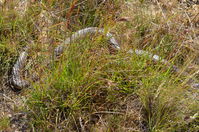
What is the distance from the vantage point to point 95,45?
3.27 m

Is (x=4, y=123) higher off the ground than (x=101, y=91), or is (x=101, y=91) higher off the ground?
(x=101, y=91)

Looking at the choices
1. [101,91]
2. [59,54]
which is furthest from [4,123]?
[101,91]

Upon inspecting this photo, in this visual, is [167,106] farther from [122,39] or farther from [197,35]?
[197,35]

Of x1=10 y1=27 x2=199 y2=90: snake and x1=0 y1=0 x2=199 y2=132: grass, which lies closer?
x1=0 y1=0 x2=199 y2=132: grass

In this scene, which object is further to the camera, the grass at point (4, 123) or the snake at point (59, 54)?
the snake at point (59, 54)

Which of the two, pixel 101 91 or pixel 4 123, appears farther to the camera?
pixel 101 91

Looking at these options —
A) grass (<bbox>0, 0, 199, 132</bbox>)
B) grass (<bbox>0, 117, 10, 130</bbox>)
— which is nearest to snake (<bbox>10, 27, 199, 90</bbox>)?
grass (<bbox>0, 0, 199, 132</bbox>)

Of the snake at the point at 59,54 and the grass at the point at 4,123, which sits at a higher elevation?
the snake at the point at 59,54

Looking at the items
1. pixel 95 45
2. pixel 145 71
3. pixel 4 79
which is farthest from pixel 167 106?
pixel 4 79

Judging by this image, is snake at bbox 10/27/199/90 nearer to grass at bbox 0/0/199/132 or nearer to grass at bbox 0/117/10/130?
grass at bbox 0/0/199/132

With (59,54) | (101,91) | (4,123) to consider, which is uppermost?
(59,54)

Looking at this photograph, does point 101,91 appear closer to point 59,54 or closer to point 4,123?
point 59,54

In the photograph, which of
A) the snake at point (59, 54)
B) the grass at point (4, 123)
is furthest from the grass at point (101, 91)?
the grass at point (4, 123)

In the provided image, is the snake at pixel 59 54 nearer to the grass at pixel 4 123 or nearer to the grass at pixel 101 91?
the grass at pixel 101 91
